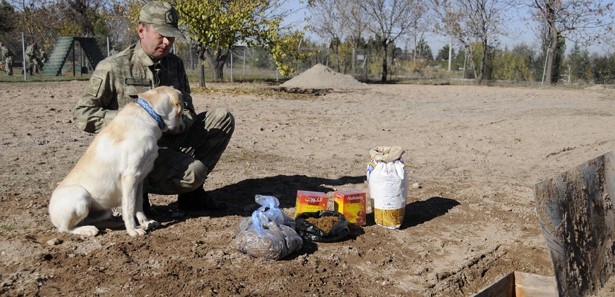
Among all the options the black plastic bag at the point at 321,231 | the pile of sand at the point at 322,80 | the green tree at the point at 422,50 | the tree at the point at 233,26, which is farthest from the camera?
the green tree at the point at 422,50

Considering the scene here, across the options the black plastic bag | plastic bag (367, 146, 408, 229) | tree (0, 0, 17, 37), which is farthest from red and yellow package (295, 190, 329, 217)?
tree (0, 0, 17, 37)

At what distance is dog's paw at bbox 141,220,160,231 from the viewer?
4.53 metres

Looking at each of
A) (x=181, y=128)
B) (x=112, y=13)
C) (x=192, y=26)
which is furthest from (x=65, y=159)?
(x=112, y=13)

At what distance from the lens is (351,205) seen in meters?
4.85

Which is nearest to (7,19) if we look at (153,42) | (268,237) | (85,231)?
(153,42)

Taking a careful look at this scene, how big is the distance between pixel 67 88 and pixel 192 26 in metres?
4.24

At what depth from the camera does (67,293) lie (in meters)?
3.48

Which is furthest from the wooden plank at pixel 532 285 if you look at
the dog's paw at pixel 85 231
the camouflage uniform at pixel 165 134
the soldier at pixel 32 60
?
the soldier at pixel 32 60

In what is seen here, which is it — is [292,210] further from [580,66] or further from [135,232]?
[580,66]

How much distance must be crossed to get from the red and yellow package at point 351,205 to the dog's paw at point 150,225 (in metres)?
1.42

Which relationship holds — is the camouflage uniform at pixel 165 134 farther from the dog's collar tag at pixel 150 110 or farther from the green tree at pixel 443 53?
the green tree at pixel 443 53

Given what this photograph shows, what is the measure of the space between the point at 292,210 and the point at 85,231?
184cm

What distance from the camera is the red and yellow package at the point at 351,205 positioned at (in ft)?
15.8

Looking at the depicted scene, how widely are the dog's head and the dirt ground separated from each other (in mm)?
852
